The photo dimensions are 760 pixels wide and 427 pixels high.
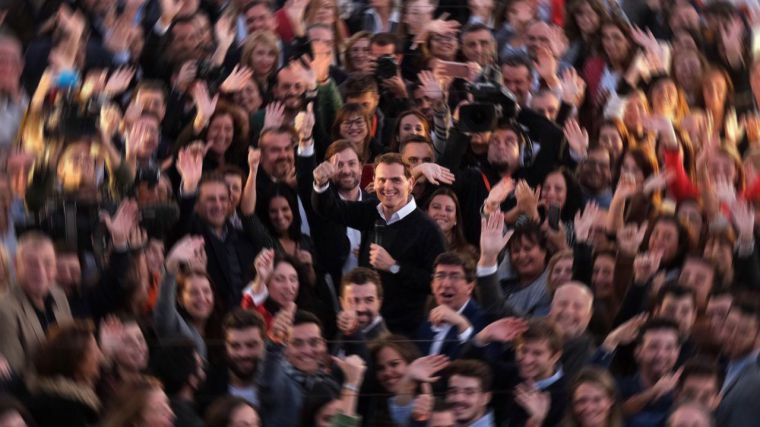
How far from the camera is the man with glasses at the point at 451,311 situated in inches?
394

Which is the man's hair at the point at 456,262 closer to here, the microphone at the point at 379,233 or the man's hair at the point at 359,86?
the microphone at the point at 379,233

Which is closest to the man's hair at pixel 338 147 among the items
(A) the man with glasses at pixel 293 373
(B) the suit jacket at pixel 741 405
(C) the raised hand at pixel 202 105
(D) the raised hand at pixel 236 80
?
(C) the raised hand at pixel 202 105

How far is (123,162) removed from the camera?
1170cm

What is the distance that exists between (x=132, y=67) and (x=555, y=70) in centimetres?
286

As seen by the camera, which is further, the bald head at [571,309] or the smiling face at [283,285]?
the smiling face at [283,285]

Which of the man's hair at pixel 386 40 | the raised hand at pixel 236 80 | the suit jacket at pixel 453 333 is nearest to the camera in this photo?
the suit jacket at pixel 453 333

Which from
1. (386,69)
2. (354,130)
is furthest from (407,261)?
(386,69)

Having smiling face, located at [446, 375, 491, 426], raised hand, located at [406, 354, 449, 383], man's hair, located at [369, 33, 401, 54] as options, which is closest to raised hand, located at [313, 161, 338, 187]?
raised hand, located at [406, 354, 449, 383]

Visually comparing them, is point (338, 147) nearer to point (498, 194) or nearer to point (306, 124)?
point (306, 124)

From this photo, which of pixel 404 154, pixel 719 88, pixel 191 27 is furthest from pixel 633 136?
pixel 191 27

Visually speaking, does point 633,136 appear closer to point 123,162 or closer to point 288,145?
point 288,145

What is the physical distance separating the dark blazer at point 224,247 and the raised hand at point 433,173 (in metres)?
1.15

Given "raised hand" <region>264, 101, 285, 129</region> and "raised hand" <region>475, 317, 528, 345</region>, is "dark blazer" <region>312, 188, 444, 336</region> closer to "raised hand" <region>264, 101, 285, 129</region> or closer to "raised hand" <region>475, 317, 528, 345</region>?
"raised hand" <region>475, 317, 528, 345</region>

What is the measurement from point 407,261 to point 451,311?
3.30ft
